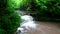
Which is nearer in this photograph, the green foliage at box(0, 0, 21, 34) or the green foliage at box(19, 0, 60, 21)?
the green foliage at box(0, 0, 21, 34)

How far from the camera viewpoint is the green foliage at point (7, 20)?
583 centimetres

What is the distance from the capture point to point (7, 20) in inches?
242

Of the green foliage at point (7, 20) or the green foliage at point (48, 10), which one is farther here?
the green foliage at point (48, 10)

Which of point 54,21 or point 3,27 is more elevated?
point 3,27

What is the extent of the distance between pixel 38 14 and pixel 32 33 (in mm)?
3298

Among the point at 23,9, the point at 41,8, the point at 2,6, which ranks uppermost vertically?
the point at 2,6

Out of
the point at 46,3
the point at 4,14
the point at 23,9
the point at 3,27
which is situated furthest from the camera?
the point at 23,9

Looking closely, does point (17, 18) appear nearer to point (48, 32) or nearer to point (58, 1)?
point (48, 32)

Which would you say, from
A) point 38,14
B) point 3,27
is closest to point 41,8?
point 38,14

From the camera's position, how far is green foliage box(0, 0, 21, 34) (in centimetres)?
583

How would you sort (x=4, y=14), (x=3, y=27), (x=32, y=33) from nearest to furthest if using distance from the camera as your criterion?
(x=3, y=27), (x=4, y=14), (x=32, y=33)

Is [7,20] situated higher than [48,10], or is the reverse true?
[7,20]

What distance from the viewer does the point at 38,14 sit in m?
10.4

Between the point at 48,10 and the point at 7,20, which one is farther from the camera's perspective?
the point at 48,10
